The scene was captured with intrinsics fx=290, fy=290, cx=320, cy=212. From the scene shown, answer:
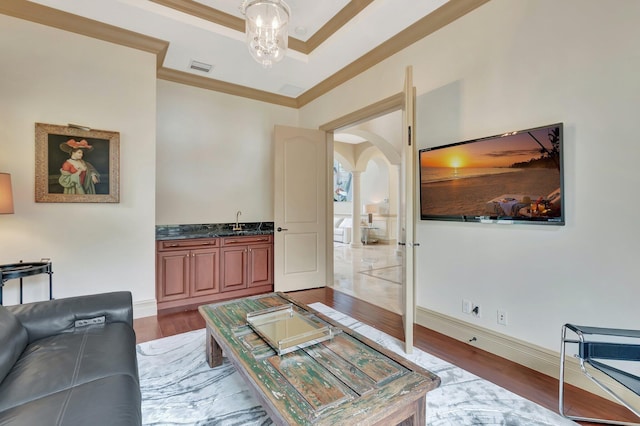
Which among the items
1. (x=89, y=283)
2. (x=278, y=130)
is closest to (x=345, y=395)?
(x=89, y=283)

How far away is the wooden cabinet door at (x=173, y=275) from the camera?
3396 mm

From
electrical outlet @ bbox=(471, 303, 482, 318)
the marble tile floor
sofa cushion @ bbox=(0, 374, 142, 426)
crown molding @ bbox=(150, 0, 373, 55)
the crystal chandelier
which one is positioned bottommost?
the marble tile floor

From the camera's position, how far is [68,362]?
141 cm

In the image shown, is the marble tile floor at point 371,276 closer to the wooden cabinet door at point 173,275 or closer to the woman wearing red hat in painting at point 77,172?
the wooden cabinet door at point 173,275

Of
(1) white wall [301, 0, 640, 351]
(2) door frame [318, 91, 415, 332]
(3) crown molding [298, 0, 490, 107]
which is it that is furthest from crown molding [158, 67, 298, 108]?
(1) white wall [301, 0, 640, 351]

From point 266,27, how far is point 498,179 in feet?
7.06

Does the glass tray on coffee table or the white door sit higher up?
the white door

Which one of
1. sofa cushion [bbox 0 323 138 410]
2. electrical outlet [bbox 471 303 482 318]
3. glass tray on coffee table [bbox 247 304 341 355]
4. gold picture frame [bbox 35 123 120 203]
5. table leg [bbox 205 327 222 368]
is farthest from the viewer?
gold picture frame [bbox 35 123 120 203]

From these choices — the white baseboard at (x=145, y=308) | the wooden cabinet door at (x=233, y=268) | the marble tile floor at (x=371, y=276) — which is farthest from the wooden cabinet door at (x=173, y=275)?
the marble tile floor at (x=371, y=276)

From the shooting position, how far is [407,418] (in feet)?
4.20

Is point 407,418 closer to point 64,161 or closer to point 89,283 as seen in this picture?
point 89,283

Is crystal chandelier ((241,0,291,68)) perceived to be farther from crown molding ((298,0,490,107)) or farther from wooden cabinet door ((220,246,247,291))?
wooden cabinet door ((220,246,247,291))

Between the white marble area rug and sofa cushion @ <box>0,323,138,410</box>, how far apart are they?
1.39ft

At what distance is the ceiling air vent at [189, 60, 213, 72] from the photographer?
11.8ft
